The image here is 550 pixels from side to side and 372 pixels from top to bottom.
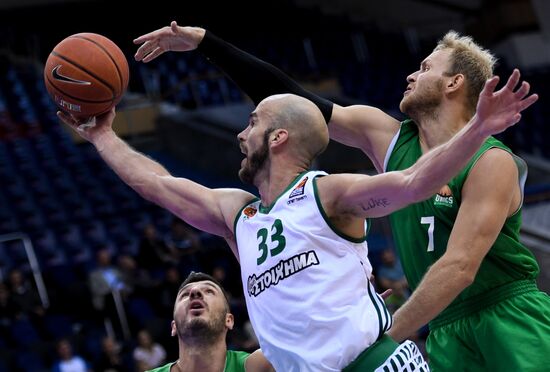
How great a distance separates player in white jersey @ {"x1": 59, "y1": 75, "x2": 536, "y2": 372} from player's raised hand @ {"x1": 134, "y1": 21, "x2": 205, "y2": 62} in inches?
36.6

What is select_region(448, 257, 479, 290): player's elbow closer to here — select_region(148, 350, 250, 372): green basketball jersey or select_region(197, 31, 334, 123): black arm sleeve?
Answer: select_region(197, 31, 334, 123): black arm sleeve

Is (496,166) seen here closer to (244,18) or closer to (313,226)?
(313,226)

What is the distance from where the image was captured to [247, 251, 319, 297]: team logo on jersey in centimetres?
309

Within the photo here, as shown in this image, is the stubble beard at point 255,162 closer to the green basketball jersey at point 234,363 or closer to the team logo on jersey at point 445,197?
the team logo on jersey at point 445,197

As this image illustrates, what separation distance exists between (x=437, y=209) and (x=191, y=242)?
31.5ft

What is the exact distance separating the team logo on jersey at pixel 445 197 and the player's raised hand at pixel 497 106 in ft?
2.83

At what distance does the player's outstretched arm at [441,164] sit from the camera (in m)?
2.78

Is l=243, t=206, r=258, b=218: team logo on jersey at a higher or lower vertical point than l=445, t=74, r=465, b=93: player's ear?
lower

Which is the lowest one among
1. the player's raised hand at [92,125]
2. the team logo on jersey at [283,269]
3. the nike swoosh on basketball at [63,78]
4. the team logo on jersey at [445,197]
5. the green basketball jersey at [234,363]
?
the green basketball jersey at [234,363]

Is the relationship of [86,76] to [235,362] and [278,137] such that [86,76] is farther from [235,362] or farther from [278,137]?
[235,362]

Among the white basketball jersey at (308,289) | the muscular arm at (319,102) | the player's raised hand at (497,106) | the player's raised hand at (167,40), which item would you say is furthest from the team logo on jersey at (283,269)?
the player's raised hand at (167,40)

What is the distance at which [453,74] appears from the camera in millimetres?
3816

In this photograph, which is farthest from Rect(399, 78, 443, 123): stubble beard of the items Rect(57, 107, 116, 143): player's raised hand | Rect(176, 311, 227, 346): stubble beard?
Rect(176, 311, 227, 346): stubble beard

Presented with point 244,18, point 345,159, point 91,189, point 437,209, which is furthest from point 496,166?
point 244,18
